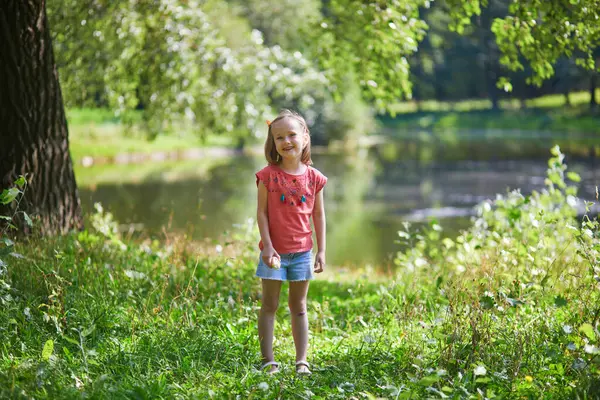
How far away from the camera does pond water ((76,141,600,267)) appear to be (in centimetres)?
1492

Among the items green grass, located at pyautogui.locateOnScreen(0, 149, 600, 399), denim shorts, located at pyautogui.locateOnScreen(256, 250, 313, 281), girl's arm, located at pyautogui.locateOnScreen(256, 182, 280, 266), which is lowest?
green grass, located at pyautogui.locateOnScreen(0, 149, 600, 399)

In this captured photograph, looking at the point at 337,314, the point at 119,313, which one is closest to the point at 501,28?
the point at 337,314

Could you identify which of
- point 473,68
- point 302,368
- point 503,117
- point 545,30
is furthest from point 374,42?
point 473,68

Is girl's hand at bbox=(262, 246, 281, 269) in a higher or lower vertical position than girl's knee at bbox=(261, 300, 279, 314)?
higher

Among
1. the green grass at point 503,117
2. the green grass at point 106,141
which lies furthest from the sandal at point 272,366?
the green grass at point 503,117

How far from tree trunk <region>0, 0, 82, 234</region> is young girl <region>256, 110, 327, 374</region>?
9.70 ft

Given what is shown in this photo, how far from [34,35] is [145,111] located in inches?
257

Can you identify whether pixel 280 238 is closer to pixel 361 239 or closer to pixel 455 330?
pixel 455 330

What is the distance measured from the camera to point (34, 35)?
654 centimetres

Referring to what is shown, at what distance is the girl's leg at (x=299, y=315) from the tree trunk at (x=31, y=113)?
3036mm

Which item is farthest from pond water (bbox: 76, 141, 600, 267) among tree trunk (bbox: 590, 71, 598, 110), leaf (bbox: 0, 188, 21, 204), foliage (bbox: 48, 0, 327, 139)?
tree trunk (bbox: 590, 71, 598, 110)

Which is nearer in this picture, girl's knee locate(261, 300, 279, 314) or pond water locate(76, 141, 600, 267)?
girl's knee locate(261, 300, 279, 314)

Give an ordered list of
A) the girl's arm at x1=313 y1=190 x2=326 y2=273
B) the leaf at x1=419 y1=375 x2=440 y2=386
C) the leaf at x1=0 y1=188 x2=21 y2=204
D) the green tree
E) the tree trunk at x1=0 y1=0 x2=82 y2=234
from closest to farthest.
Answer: the leaf at x1=419 y1=375 x2=440 y2=386 → the leaf at x1=0 y1=188 x2=21 y2=204 → the girl's arm at x1=313 y1=190 x2=326 y2=273 → the tree trunk at x1=0 y1=0 x2=82 y2=234 → the green tree

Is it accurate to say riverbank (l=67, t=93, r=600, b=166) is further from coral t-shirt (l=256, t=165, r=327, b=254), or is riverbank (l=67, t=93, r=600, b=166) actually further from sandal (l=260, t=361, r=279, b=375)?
sandal (l=260, t=361, r=279, b=375)
